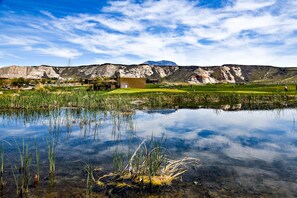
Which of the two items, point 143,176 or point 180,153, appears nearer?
point 143,176

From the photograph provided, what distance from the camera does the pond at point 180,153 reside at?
9.56 metres

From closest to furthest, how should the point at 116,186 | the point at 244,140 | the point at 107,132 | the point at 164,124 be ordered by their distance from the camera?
the point at 116,186 < the point at 244,140 < the point at 107,132 < the point at 164,124

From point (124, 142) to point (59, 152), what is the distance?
12.9 feet

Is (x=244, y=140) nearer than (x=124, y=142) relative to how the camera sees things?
No

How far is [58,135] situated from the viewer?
60.5 ft

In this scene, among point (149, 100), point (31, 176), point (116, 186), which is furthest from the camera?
point (149, 100)

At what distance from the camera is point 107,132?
19734mm

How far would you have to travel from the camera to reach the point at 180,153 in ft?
46.0

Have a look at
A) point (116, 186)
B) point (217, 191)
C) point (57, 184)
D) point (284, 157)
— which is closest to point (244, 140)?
point (284, 157)

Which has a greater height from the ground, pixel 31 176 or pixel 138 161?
pixel 138 161

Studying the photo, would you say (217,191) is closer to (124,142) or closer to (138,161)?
(138,161)

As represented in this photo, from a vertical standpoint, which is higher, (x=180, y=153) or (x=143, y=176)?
(x=143, y=176)

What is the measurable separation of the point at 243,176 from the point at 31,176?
861cm

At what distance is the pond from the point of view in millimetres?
9562
